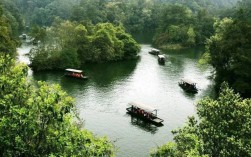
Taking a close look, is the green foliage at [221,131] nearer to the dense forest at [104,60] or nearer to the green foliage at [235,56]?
the dense forest at [104,60]

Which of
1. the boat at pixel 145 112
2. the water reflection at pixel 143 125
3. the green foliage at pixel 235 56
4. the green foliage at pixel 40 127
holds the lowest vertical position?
the water reflection at pixel 143 125

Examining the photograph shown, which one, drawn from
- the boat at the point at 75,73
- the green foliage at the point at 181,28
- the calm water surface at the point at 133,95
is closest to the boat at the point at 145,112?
the calm water surface at the point at 133,95

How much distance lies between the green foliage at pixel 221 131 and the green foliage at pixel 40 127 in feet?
27.1

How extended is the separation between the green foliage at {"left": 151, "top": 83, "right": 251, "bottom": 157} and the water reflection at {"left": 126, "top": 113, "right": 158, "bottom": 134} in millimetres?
23990

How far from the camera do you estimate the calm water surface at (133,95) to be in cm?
5466

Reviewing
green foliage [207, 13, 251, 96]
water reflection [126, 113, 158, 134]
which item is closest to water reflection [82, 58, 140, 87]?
water reflection [126, 113, 158, 134]

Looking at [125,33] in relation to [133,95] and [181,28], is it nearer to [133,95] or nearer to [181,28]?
[181,28]

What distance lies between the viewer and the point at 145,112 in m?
61.2

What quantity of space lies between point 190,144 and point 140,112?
34280mm

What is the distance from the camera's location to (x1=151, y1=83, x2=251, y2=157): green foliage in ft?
95.0

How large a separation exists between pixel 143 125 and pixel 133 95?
576 inches

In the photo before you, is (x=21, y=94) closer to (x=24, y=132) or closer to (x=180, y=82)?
(x=24, y=132)

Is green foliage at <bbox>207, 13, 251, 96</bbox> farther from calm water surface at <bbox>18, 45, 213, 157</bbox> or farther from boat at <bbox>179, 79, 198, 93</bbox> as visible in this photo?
calm water surface at <bbox>18, 45, 213, 157</bbox>

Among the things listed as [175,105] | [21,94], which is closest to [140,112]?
[175,105]
